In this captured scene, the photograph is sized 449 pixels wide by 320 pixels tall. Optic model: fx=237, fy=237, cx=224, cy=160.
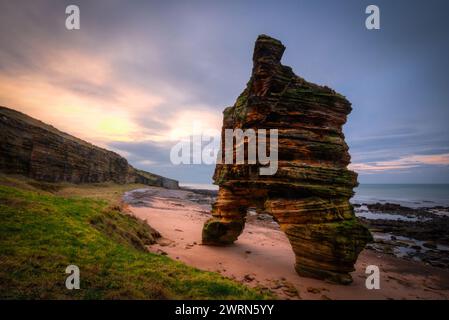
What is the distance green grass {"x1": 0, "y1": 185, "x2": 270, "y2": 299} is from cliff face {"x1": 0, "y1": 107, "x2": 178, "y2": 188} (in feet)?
96.4

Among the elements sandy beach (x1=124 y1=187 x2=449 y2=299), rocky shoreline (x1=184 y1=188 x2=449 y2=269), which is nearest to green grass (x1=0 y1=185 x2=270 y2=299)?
sandy beach (x1=124 y1=187 x2=449 y2=299)

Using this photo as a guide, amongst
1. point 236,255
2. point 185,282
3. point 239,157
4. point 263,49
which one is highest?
point 263,49

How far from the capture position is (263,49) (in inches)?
599

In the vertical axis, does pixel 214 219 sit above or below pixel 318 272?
above

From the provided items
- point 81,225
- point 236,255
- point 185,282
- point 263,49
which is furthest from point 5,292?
point 263,49

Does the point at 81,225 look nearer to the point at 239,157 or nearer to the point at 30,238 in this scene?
the point at 30,238

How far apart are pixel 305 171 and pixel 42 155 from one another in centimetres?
4570

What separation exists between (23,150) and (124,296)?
42003 mm

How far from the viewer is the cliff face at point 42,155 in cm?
3500

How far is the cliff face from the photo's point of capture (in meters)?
35.0

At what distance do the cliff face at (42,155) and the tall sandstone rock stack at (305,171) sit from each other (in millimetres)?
37435

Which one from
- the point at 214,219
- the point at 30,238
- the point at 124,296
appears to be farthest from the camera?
the point at 214,219

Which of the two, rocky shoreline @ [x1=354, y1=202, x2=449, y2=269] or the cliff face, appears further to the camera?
the cliff face

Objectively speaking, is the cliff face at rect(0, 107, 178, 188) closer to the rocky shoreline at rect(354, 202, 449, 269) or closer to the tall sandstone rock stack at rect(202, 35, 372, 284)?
the tall sandstone rock stack at rect(202, 35, 372, 284)
